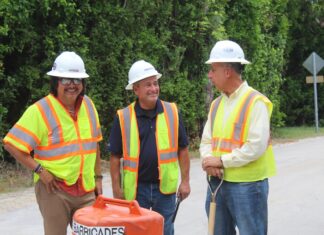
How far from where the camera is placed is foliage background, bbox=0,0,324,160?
456 inches

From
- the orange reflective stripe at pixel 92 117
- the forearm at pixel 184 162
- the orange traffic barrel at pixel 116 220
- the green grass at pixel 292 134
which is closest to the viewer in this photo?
the orange traffic barrel at pixel 116 220

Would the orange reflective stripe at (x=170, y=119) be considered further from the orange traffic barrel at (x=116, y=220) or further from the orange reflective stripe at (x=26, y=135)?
the orange traffic barrel at (x=116, y=220)

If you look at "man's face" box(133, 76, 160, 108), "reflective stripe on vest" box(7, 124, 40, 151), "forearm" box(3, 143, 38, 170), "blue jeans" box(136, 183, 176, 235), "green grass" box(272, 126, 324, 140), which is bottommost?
"green grass" box(272, 126, 324, 140)

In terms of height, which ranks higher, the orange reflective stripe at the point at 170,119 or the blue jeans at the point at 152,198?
the orange reflective stripe at the point at 170,119

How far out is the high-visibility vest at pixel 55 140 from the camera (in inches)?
185

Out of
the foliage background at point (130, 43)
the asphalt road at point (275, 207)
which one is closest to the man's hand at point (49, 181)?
the asphalt road at point (275, 207)

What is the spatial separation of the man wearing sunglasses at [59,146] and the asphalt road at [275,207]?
3155 mm

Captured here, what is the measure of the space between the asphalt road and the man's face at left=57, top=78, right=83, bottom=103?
342 centimetres

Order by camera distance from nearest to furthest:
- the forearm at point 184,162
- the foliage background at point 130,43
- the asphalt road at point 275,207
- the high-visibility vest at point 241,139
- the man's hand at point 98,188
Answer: the high-visibility vest at point 241,139 → the man's hand at point 98,188 → the forearm at point 184,162 → the asphalt road at point 275,207 → the foliage background at point 130,43

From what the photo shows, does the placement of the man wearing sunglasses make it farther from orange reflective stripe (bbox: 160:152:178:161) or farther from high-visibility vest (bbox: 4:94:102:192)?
orange reflective stripe (bbox: 160:152:178:161)

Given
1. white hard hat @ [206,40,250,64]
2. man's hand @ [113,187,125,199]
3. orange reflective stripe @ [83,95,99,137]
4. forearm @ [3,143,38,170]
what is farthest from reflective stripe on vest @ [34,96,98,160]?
white hard hat @ [206,40,250,64]

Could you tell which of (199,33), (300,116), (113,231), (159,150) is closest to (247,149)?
(159,150)

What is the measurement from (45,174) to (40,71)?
291 inches

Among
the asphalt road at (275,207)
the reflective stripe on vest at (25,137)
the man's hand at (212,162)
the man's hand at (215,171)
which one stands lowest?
the asphalt road at (275,207)
